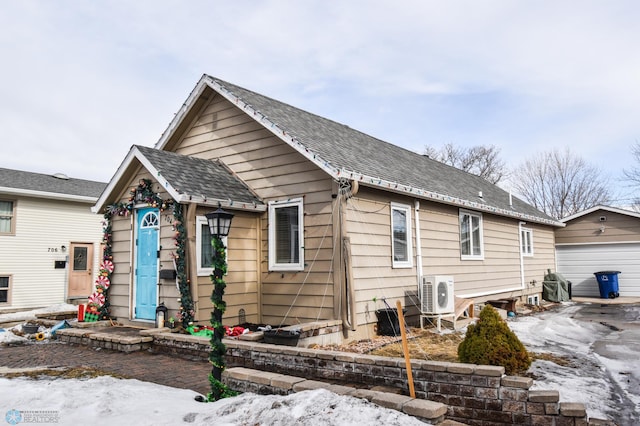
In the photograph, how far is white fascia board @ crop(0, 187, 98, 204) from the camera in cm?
1636

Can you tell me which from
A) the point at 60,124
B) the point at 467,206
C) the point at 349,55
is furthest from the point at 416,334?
the point at 60,124

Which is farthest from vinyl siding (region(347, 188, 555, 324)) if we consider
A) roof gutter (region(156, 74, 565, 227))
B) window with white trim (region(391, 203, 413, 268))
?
roof gutter (region(156, 74, 565, 227))

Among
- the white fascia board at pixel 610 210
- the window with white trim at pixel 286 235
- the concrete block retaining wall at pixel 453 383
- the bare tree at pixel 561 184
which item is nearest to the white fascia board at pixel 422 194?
the window with white trim at pixel 286 235

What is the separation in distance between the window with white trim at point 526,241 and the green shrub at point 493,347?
1232cm

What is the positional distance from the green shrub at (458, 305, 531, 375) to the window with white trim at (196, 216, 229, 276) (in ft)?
16.7

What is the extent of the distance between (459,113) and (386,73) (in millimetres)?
12139

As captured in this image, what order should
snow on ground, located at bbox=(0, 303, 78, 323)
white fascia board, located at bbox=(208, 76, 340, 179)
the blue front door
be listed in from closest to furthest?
white fascia board, located at bbox=(208, 76, 340, 179), the blue front door, snow on ground, located at bbox=(0, 303, 78, 323)

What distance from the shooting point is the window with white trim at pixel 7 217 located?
16672 mm

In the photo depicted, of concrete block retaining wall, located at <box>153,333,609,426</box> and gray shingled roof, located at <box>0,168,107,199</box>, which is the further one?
gray shingled roof, located at <box>0,168,107,199</box>

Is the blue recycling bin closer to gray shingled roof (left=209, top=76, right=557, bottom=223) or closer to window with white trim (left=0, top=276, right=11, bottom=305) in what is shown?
gray shingled roof (left=209, top=76, right=557, bottom=223)

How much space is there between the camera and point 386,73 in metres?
16.0

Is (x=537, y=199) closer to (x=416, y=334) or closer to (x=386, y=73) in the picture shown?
(x=386, y=73)

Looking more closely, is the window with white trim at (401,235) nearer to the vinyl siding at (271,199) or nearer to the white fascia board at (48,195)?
the vinyl siding at (271,199)

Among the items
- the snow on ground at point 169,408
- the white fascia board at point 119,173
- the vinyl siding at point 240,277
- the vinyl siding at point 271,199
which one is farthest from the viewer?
the white fascia board at point 119,173
